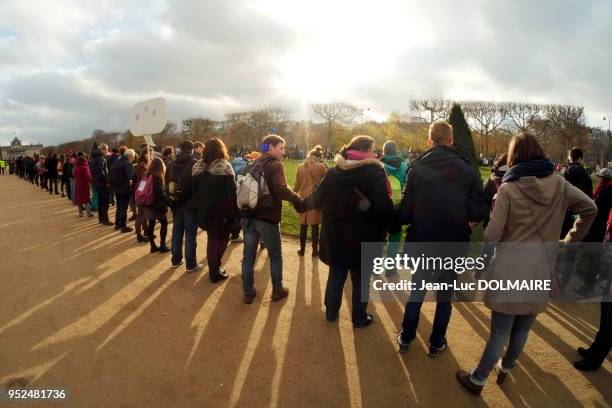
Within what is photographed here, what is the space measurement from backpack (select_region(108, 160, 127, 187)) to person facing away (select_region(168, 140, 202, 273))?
3.08 metres

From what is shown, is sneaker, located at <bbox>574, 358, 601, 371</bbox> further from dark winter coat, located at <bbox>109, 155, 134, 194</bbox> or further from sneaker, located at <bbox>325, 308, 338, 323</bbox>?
dark winter coat, located at <bbox>109, 155, 134, 194</bbox>

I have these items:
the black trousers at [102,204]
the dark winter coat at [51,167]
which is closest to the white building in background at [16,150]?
the dark winter coat at [51,167]

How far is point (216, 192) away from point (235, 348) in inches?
79.0

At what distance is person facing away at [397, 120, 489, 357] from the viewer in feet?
9.88

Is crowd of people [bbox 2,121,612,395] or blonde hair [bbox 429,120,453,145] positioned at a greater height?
blonde hair [bbox 429,120,453,145]

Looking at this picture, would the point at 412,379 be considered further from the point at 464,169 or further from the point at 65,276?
the point at 65,276

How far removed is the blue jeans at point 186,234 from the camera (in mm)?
5305

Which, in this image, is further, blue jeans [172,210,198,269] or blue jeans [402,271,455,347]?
blue jeans [172,210,198,269]

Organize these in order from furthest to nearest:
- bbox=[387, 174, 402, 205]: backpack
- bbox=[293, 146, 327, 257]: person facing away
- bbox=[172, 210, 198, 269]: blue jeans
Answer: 1. bbox=[293, 146, 327, 257]: person facing away
2. bbox=[172, 210, 198, 269]: blue jeans
3. bbox=[387, 174, 402, 205]: backpack

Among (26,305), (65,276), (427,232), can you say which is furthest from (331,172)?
(65,276)

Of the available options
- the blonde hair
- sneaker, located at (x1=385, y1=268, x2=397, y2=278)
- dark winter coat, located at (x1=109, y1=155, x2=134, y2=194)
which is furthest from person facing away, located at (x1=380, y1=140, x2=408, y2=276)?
dark winter coat, located at (x1=109, y1=155, x2=134, y2=194)

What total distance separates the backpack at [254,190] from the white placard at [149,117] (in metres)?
3.86

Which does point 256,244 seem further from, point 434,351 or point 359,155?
point 434,351

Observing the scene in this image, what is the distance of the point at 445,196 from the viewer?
9.90ft
